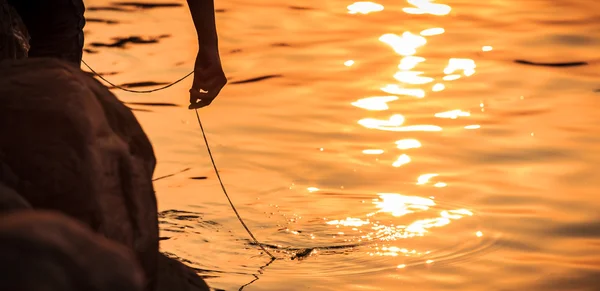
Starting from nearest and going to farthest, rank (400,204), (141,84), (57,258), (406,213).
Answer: (57,258) < (406,213) < (400,204) < (141,84)

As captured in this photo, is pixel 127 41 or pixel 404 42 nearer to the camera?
pixel 404 42

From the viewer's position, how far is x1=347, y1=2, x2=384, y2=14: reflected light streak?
11453 mm

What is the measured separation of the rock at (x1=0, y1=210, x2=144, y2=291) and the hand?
246cm

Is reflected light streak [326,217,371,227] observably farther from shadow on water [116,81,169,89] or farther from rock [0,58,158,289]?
shadow on water [116,81,169,89]

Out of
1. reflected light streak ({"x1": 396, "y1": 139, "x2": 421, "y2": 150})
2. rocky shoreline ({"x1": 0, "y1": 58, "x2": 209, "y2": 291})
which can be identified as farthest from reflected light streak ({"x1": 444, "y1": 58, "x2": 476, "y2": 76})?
rocky shoreline ({"x1": 0, "y1": 58, "x2": 209, "y2": 291})

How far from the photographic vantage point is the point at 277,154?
294 inches

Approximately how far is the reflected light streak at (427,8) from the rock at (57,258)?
30.0 feet

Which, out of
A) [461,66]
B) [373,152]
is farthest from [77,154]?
[461,66]

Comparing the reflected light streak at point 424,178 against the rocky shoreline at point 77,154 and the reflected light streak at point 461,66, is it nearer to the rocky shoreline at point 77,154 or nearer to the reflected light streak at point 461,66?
the reflected light streak at point 461,66

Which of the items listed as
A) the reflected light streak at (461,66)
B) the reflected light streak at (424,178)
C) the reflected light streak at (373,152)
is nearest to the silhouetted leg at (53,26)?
the reflected light streak at (424,178)

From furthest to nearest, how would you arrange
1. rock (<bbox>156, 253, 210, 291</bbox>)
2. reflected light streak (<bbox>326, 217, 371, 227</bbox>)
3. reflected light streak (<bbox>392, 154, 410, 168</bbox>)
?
reflected light streak (<bbox>392, 154, 410, 168</bbox>) → reflected light streak (<bbox>326, 217, 371, 227</bbox>) → rock (<bbox>156, 253, 210, 291</bbox>)

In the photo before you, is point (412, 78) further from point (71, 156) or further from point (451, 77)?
point (71, 156)

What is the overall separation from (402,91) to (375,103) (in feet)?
1.33

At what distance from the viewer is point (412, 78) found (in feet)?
30.2
